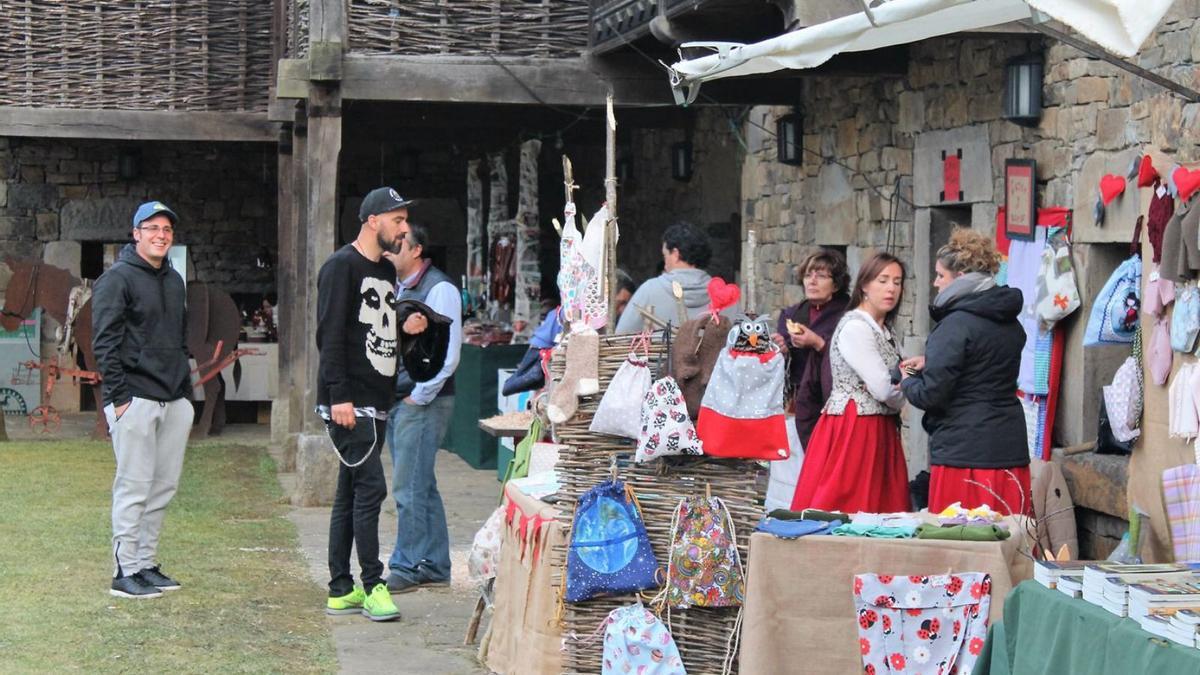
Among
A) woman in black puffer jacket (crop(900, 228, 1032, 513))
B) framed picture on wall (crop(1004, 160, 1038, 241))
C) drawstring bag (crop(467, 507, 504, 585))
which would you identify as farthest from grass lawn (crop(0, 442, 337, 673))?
framed picture on wall (crop(1004, 160, 1038, 241))

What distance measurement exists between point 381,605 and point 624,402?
216 cm

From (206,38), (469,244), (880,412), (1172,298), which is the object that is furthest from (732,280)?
(1172,298)

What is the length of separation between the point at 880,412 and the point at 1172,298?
1260 millimetres

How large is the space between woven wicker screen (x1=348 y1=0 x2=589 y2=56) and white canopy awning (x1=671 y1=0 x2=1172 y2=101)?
4.51 m

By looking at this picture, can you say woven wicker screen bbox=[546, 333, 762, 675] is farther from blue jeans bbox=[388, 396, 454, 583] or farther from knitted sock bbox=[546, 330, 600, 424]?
blue jeans bbox=[388, 396, 454, 583]

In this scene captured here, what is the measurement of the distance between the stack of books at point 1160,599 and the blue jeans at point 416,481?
414cm

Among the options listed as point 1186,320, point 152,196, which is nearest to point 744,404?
point 1186,320

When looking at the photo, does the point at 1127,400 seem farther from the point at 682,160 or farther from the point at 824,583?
the point at 682,160

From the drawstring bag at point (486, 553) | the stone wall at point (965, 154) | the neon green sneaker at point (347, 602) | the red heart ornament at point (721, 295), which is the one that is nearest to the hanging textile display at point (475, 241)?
the stone wall at point (965, 154)

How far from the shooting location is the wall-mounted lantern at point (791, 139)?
440 inches

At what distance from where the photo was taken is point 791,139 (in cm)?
1120

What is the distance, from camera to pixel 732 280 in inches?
526

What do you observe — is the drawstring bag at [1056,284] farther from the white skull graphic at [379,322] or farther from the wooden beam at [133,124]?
the wooden beam at [133,124]

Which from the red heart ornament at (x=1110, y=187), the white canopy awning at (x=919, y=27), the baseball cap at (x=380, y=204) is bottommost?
the baseball cap at (x=380, y=204)
